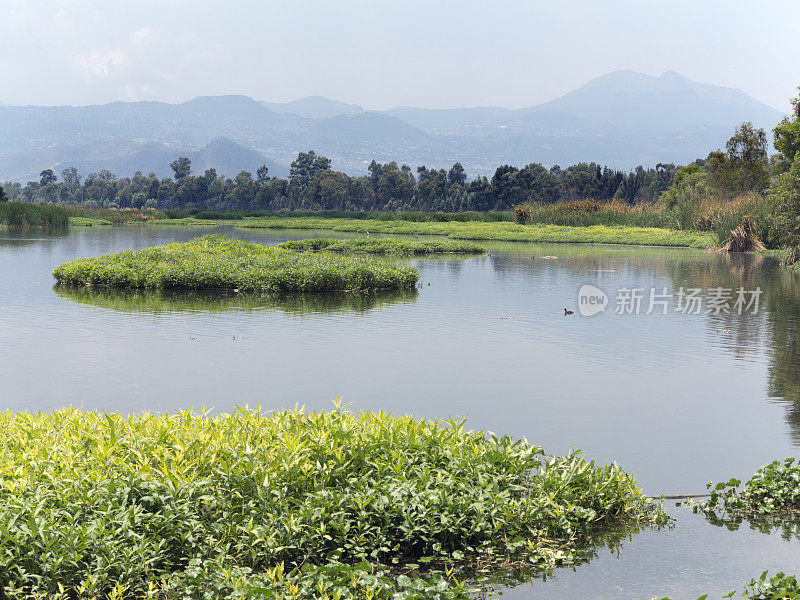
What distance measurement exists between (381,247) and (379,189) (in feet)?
327

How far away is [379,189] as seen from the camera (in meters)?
137

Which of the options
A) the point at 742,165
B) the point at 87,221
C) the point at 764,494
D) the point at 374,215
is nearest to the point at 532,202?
the point at 374,215

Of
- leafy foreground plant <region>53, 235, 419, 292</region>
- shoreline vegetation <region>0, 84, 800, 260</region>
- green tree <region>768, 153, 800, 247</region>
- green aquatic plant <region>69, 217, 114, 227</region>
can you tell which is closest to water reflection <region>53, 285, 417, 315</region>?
leafy foreground plant <region>53, 235, 419, 292</region>

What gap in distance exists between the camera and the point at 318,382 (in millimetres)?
11188

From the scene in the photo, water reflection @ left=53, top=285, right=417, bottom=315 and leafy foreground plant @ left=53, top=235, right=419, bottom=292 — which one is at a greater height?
leafy foreground plant @ left=53, top=235, right=419, bottom=292

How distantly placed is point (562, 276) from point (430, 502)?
75.0 ft

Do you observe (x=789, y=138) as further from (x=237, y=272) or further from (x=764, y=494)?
(x=764, y=494)

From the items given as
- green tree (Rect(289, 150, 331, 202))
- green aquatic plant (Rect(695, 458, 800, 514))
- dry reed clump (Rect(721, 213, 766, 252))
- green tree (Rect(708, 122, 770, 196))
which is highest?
green tree (Rect(289, 150, 331, 202))

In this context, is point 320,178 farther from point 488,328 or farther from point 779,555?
point 779,555

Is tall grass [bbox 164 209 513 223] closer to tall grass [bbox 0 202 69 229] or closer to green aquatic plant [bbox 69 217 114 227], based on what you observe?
green aquatic plant [bbox 69 217 114 227]

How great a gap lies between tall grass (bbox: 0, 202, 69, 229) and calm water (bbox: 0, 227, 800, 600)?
116 ft

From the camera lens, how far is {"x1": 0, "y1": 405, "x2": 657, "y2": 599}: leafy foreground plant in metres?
5.12

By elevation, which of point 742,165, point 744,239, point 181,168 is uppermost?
point 181,168

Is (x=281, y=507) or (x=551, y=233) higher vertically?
(x=551, y=233)
